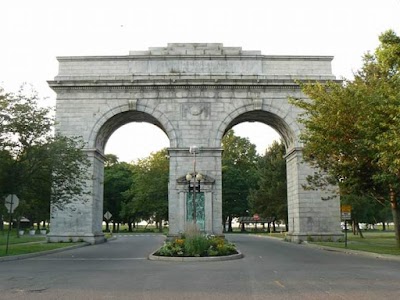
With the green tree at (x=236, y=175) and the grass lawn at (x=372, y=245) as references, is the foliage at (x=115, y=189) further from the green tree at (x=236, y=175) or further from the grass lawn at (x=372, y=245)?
the grass lawn at (x=372, y=245)

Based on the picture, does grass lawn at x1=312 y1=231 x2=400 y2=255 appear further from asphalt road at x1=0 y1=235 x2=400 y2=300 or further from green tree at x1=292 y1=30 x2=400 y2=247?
asphalt road at x1=0 y1=235 x2=400 y2=300

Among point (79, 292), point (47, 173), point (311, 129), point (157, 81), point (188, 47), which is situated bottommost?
point (79, 292)

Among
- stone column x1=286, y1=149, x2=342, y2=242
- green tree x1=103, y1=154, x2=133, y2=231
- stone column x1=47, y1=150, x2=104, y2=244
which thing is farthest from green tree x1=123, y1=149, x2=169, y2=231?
stone column x1=286, y1=149, x2=342, y2=242

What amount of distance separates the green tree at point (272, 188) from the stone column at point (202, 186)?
74.6 ft

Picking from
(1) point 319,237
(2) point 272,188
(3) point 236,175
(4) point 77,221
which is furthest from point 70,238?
(3) point 236,175

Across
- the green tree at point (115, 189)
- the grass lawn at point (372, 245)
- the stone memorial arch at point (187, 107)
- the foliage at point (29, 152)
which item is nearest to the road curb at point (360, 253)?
the grass lawn at point (372, 245)

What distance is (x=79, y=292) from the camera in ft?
32.2

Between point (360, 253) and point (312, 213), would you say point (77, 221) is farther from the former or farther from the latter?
point (360, 253)

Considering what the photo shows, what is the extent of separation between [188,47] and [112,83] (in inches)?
238

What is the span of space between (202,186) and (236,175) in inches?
1418

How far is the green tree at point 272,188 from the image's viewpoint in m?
52.5

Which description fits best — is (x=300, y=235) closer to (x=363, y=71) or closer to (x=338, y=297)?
(x=363, y=71)

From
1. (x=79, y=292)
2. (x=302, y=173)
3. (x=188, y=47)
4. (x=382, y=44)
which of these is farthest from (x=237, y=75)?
(x=79, y=292)

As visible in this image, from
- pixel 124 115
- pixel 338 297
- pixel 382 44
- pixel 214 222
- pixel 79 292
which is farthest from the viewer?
pixel 124 115
